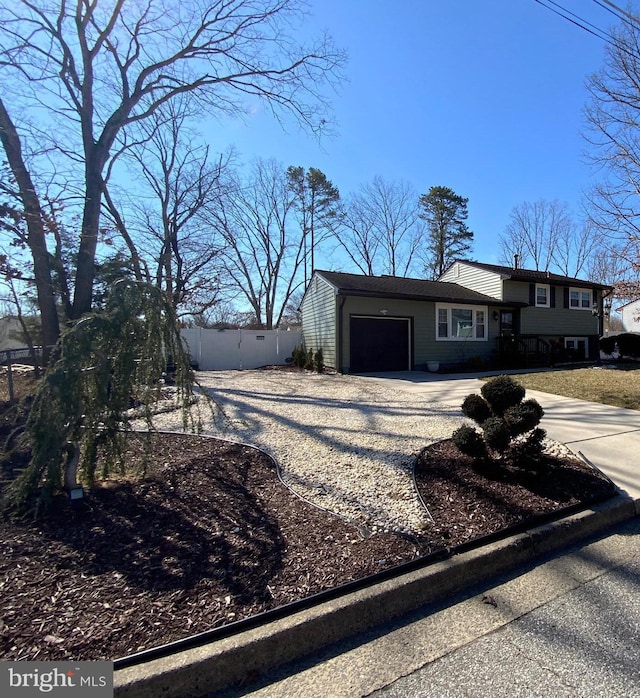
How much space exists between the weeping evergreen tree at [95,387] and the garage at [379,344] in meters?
10.5

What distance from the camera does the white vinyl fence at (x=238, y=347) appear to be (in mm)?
16688

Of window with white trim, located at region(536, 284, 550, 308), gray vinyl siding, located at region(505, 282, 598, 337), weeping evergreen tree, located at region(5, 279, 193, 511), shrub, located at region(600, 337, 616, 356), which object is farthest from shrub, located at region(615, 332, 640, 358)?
weeping evergreen tree, located at region(5, 279, 193, 511)

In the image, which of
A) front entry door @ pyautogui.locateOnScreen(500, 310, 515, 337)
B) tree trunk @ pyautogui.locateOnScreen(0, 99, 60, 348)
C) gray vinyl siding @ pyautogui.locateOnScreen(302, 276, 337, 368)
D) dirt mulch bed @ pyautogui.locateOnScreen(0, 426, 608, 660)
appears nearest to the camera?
dirt mulch bed @ pyautogui.locateOnScreen(0, 426, 608, 660)

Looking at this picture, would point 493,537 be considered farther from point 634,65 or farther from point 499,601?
point 634,65

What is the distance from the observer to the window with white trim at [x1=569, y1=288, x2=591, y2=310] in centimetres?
1834

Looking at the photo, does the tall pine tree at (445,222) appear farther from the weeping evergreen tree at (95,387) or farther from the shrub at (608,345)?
the weeping evergreen tree at (95,387)

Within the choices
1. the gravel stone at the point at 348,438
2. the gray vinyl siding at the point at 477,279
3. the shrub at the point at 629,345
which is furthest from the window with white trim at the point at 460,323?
the shrub at the point at 629,345

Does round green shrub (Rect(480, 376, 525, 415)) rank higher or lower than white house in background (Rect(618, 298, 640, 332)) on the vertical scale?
lower

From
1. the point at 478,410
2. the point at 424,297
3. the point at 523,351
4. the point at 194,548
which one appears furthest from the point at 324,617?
the point at 523,351

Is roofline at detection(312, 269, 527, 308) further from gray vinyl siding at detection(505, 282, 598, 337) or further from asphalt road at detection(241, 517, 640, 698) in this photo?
asphalt road at detection(241, 517, 640, 698)

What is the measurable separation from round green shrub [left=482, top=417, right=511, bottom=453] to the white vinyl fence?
14466 millimetres

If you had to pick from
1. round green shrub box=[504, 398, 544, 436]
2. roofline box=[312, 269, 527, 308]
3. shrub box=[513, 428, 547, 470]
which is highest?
roofline box=[312, 269, 527, 308]

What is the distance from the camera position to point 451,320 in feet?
49.8

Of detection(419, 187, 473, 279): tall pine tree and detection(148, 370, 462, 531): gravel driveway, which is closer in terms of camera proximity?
detection(148, 370, 462, 531): gravel driveway
